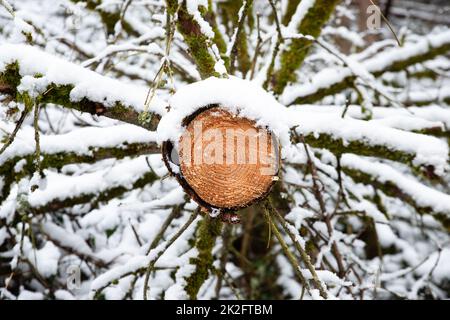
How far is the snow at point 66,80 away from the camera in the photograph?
3.39 feet

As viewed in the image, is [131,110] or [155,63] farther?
[155,63]

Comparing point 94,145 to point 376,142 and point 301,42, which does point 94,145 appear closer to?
point 376,142

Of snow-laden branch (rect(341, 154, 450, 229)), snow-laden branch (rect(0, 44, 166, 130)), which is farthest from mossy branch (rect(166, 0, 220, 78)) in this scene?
snow-laden branch (rect(341, 154, 450, 229))

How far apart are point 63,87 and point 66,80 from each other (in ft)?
0.07

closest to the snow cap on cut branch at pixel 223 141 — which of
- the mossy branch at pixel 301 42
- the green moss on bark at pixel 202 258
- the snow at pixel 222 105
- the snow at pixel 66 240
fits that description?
the snow at pixel 222 105

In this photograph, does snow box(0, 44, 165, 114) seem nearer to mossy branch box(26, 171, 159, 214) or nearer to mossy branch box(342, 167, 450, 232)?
mossy branch box(26, 171, 159, 214)

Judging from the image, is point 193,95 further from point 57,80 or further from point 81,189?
point 81,189

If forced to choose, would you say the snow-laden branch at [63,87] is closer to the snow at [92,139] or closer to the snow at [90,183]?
the snow at [92,139]

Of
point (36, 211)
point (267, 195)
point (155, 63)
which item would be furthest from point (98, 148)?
point (155, 63)

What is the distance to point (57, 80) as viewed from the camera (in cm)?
107

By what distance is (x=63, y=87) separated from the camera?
42.3 inches

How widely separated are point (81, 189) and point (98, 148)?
1.61 ft

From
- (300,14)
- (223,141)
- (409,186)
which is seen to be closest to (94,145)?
(223,141)

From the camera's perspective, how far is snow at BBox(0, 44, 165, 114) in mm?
1034
